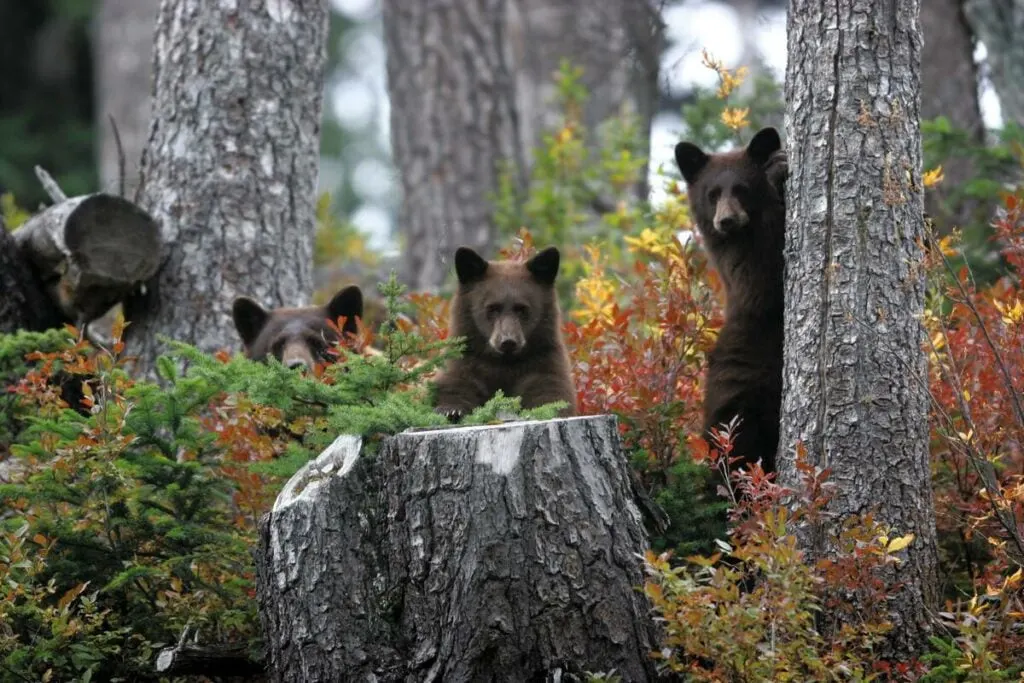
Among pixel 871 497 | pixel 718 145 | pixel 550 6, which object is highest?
pixel 550 6

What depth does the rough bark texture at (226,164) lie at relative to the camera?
8203mm

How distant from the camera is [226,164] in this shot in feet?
27.5

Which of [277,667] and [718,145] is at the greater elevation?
[718,145]

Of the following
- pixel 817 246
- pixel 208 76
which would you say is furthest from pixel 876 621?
pixel 208 76

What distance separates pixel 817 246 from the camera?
5.43 meters

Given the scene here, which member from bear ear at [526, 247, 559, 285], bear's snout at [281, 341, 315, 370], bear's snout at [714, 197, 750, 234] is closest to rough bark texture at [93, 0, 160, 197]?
bear's snout at [281, 341, 315, 370]

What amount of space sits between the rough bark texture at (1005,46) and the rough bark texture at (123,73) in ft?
44.4

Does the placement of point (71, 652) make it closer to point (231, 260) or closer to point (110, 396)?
point (110, 396)

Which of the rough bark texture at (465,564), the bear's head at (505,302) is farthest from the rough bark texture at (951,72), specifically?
the rough bark texture at (465,564)

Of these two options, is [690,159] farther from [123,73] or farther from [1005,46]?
[123,73]

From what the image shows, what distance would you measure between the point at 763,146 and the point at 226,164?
344 cm

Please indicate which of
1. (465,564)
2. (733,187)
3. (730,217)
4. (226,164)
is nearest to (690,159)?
(733,187)

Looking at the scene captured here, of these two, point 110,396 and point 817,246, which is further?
point 110,396

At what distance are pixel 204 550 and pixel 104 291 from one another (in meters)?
2.59
